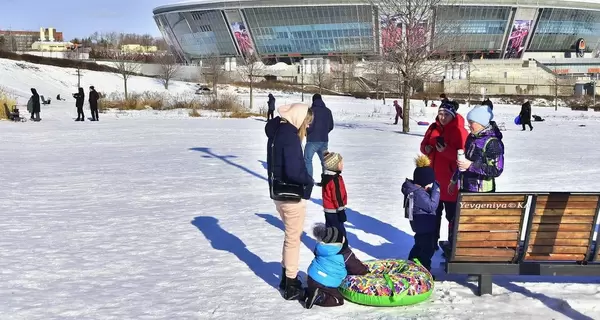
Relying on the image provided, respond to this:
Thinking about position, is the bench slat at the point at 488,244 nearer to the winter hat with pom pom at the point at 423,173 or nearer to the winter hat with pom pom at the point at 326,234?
the winter hat with pom pom at the point at 423,173

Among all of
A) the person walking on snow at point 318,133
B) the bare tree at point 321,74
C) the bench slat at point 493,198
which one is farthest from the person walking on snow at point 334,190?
the bare tree at point 321,74

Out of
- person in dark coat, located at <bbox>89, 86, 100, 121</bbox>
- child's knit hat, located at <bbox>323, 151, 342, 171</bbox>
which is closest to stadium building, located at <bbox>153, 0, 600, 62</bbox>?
person in dark coat, located at <bbox>89, 86, 100, 121</bbox>

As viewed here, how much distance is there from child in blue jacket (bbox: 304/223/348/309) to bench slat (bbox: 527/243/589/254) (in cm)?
161

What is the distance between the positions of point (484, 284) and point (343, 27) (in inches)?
3382

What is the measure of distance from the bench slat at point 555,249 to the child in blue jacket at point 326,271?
63.4 inches

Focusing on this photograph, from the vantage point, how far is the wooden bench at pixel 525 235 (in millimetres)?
4988

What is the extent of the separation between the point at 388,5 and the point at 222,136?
1109 cm

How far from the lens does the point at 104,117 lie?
1281 inches

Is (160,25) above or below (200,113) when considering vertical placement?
above

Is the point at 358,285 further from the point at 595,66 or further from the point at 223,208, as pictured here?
the point at 595,66

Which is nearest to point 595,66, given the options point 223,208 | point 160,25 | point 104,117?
point 160,25

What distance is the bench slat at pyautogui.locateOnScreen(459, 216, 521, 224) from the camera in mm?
5043

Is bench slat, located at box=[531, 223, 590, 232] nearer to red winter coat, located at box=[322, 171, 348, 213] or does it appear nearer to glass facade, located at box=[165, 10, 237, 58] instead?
red winter coat, located at box=[322, 171, 348, 213]

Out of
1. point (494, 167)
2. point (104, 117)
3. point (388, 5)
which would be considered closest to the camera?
point (494, 167)
